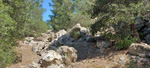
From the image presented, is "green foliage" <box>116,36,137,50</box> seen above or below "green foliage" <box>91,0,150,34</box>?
below

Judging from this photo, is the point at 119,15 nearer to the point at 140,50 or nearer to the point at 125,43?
the point at 125,43

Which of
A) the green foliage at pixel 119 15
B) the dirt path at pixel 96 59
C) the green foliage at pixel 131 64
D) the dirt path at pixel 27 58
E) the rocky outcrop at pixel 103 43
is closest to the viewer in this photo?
the green foliage at pixel 131 64

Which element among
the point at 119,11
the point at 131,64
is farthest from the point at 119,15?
the point at 131,64

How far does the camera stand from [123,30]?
8.93 m

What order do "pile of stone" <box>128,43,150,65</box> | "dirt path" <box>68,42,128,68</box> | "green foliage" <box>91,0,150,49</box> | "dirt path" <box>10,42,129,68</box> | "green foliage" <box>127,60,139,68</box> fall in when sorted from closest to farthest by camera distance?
"green foliage" <box>127,60,139,68</box> < "pile of stone" <box>128,43,150,65</box> < "green foliage" <box>91,0,150,49</box> < "dirt path" <box>68,42,128,68</box> < "dirt path" <box>10,42,129,68</box>

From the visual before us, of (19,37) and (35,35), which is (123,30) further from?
(35,35)

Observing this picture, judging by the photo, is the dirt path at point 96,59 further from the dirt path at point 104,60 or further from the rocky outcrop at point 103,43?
the rocky outcrop at point 103,43

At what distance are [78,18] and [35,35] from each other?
25.9 ft

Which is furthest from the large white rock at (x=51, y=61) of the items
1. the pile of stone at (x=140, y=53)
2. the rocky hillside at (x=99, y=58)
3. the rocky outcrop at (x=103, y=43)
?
the pile of stone at (x=140, y=53)

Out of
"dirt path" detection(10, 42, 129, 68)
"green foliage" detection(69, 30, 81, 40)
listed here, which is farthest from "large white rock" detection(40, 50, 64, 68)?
"green foliage" detection(69, 30, 81, 40)

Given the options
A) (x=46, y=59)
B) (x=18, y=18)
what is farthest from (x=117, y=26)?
(x=18, y=18)

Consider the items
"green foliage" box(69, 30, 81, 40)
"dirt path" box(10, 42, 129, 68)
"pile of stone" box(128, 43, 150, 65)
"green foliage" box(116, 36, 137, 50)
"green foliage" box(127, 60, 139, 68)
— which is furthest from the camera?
"green foliage" box(69, 30, 81, 40)

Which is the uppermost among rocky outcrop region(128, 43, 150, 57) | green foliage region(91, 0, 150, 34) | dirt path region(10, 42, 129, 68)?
green foliage region(91, 0, 150, 34)

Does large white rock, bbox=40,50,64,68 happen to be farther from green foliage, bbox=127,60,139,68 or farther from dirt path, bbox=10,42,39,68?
green foliage, bbox=127,60,139,68
